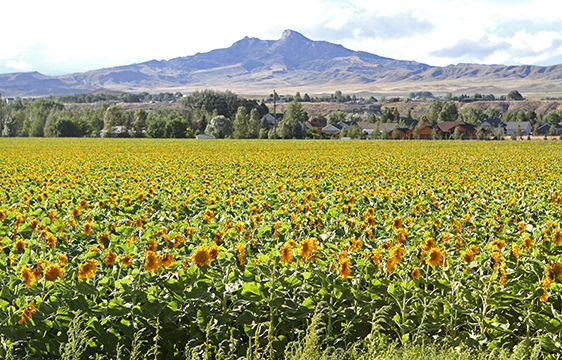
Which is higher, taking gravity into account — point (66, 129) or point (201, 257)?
point (201, 257)

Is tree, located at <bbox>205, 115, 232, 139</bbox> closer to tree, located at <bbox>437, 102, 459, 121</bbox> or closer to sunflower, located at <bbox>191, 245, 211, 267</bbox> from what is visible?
tree, located at <bbox>437, 102, 459, 121</bbox>

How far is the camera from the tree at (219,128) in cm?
10481

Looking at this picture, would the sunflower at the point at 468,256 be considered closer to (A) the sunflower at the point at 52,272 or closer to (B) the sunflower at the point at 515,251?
(B) the sunflower at the point at 515,251

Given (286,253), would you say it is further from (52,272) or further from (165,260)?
(52,272)

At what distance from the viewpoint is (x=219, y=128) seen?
347 feet

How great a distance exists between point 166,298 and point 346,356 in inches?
66.0

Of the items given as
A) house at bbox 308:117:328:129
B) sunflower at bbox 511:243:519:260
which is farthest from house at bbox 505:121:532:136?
sunflower at bbox 511:243:519:260

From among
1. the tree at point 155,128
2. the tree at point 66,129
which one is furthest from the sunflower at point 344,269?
the tree at point 66,129

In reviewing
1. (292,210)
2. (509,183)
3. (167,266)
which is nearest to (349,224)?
(292,210)

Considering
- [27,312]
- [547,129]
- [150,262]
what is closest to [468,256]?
[150,262]

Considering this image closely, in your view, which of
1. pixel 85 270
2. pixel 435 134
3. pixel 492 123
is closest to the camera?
pixel 85 270

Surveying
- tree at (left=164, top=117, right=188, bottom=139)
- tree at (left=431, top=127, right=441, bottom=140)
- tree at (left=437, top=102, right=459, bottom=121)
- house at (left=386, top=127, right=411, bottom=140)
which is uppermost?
tree at (left=437, top=102, right=459, bottom=121)

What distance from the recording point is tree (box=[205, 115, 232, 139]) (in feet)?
344

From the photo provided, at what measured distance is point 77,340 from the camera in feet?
13.1
